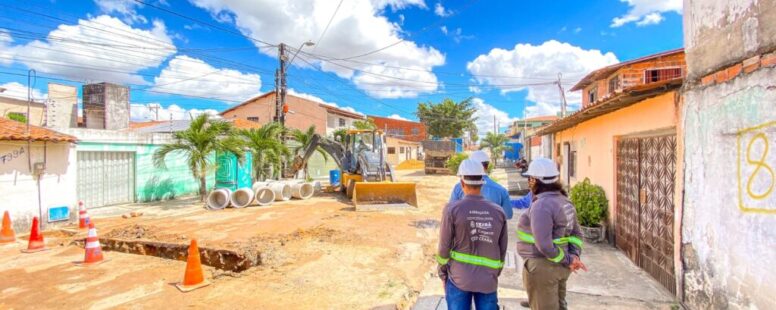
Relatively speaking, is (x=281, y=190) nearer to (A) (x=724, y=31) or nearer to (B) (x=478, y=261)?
(B) (x=478, y=261)

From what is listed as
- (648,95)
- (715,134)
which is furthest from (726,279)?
(648,95)

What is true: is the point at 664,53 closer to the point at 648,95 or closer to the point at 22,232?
the point at 648,95

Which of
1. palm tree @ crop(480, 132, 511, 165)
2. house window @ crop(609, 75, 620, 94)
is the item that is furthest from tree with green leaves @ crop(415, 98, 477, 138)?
house window @ crop(609, 75, 620, 94)

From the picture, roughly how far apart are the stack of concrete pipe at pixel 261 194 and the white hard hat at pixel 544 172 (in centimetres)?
1073

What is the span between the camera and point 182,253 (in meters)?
7.14

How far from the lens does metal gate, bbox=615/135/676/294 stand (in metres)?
4.67

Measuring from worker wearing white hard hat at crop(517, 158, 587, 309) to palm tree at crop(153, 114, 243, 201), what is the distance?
11.4 meters

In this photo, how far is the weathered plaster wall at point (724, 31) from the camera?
115 inches

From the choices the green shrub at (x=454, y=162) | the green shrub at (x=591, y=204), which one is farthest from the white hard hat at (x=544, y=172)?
the green shrub at (x=454, y=162)

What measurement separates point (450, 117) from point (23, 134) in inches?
1405

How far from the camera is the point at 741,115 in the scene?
3145 millimetres

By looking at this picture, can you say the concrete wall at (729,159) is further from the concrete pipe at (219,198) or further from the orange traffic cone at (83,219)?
the concrete pipe at (219,198)

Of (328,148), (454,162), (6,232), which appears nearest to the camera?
(6,232)

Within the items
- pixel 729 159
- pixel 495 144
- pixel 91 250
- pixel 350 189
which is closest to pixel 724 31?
pixel 729 159
